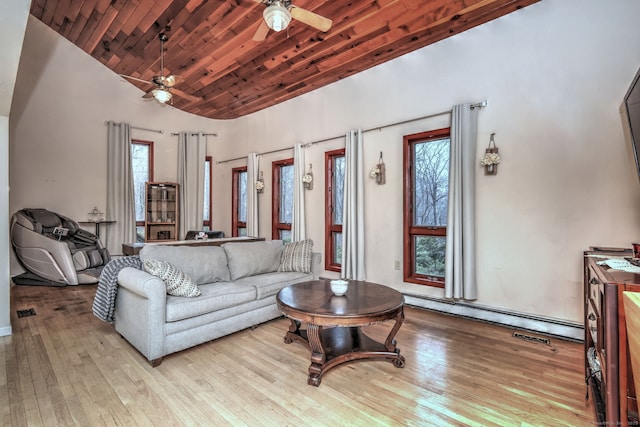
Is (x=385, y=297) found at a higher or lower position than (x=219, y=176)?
lower

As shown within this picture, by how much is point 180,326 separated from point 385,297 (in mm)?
1649

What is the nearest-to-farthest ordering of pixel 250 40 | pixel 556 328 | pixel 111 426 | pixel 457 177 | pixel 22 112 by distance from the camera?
pixel 111 426, pixel 556 328, pixel 457 177, pixel 250 40, pixel 22 112

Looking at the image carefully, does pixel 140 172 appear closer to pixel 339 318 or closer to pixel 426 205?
pixel 426 205

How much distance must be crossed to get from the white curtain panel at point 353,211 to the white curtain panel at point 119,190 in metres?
4.14

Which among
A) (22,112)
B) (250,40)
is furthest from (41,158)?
(250,40)

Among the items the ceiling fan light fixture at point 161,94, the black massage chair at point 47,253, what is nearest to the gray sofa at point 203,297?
the ceiling fan light fixture at point 161,94

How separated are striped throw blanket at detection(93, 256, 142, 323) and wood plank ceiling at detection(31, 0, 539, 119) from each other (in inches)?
93.0

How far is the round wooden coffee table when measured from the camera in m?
2.16

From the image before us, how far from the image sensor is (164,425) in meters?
1.72

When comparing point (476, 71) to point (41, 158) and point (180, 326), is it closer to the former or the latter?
point (180, 326)

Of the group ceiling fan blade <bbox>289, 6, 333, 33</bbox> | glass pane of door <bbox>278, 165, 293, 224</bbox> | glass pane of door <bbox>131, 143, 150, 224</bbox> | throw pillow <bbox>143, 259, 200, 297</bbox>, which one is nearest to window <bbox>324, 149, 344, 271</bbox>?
glass pane of door <bbox>278, 165, 293, 224</bbox>

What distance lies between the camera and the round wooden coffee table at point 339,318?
2156 millimetres

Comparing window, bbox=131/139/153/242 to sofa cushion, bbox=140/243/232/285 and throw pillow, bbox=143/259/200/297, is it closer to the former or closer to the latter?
sofa cushion, bbox=140/243/232/285

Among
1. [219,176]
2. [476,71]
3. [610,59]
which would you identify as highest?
[476,71]
